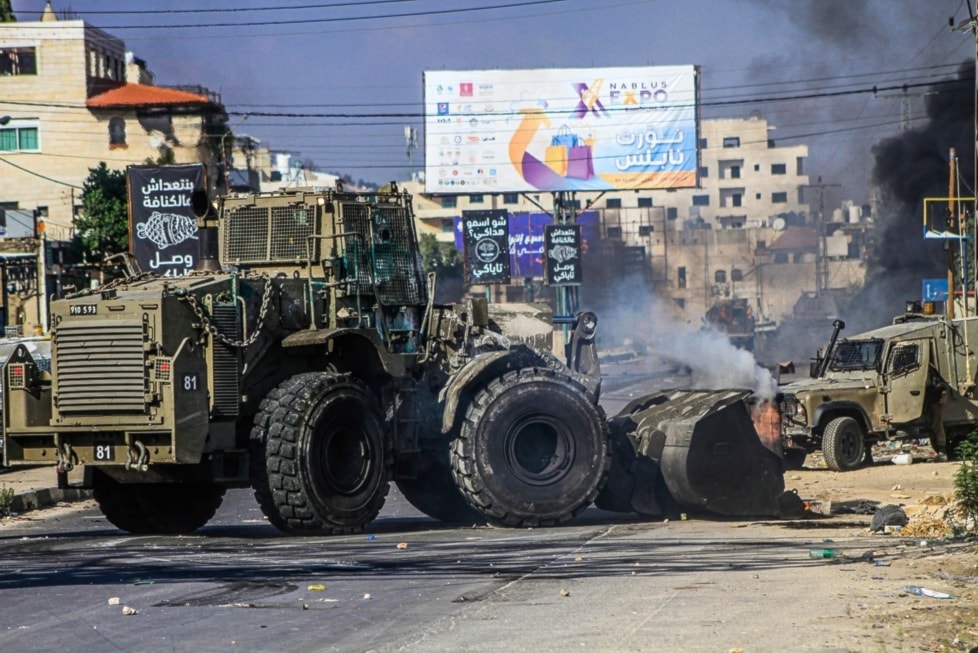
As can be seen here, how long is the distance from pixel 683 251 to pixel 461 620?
9115cm

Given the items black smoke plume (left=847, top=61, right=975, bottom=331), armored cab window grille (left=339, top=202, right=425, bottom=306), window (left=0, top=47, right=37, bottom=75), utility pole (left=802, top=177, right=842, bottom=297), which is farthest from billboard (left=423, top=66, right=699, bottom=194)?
utility pole (left=802, top=177, right=842, bottom=297)

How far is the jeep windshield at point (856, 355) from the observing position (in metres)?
23.2

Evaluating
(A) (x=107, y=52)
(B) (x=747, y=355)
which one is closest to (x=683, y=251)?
(A) (x=107, y=52)

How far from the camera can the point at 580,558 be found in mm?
11516

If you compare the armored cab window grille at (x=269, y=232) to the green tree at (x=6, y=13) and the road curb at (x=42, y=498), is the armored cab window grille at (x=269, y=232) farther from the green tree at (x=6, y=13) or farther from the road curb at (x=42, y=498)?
the green tree at (x=6, y=13)

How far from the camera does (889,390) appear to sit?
22.9m

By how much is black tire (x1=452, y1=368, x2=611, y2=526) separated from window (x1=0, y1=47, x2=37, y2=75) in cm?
6217

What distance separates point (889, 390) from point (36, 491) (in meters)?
12.5

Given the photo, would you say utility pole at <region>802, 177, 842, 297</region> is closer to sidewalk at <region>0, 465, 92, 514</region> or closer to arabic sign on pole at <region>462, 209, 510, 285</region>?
arabic sign on pole at <region>462, 209, 510, 285</region>

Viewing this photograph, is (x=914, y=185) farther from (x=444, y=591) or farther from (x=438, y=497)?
(x=444, y=591)

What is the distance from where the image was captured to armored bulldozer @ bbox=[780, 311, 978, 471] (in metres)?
22.4

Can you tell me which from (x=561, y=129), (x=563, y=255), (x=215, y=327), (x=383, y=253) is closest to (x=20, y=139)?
(x=561, y=129)

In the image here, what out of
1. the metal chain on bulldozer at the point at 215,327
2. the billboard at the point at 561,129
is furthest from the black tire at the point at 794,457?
the billboard at the point at 561,129

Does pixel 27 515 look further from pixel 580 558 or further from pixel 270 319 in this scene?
pixel 580 558
